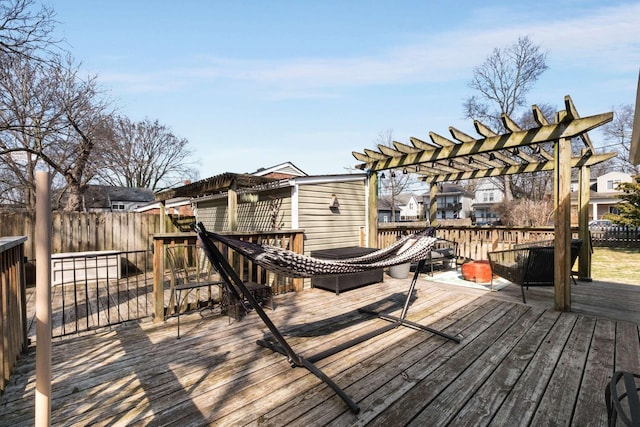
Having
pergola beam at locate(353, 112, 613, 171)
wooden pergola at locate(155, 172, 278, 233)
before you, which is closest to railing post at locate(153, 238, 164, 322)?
wooden pergola at locate(155, 172, 278, 233)

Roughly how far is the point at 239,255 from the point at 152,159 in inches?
925

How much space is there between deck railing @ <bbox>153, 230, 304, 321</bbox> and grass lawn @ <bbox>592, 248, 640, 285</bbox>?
6.57 meters

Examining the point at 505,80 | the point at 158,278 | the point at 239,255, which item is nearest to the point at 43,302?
the point at 158,278

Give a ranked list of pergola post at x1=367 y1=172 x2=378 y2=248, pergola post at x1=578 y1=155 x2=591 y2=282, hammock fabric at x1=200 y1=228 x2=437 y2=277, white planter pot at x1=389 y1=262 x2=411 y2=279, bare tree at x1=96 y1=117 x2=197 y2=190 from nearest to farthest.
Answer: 1. hammock fabric at x1=200 y1=228 x2=437 y2=277
2. pergola post at x1=578 y1=155 x2=591 y2=282
3. white planter pot at x1=389 y1=262 x2=411 y2=279
4. pergola post at x1=367 y1=172 x2=378 y2=248
5. bare tree at x1=96 y1=117 x2=197 y2=190

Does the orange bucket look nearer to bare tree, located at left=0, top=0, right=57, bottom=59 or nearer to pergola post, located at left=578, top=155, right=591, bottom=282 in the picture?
pergola post, located at left=578, top=155, right=591, bottom=282

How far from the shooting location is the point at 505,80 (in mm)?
17609

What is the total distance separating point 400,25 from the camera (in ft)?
24.7

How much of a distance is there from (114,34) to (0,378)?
8005 millimetres

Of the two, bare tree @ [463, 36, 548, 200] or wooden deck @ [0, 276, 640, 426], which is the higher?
bare tree @ [463, 36, 548, 200]

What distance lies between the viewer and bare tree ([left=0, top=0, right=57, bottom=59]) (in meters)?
6.14

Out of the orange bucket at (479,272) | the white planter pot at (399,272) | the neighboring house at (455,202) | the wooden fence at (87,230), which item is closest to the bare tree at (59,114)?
the wooden fence at (87,230)

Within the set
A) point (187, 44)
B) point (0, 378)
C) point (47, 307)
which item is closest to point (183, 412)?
point (47, 307)

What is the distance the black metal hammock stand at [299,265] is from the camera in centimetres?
220

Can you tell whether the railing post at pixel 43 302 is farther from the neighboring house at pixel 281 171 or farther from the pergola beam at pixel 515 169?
the neighboring house at pixel 281 171
